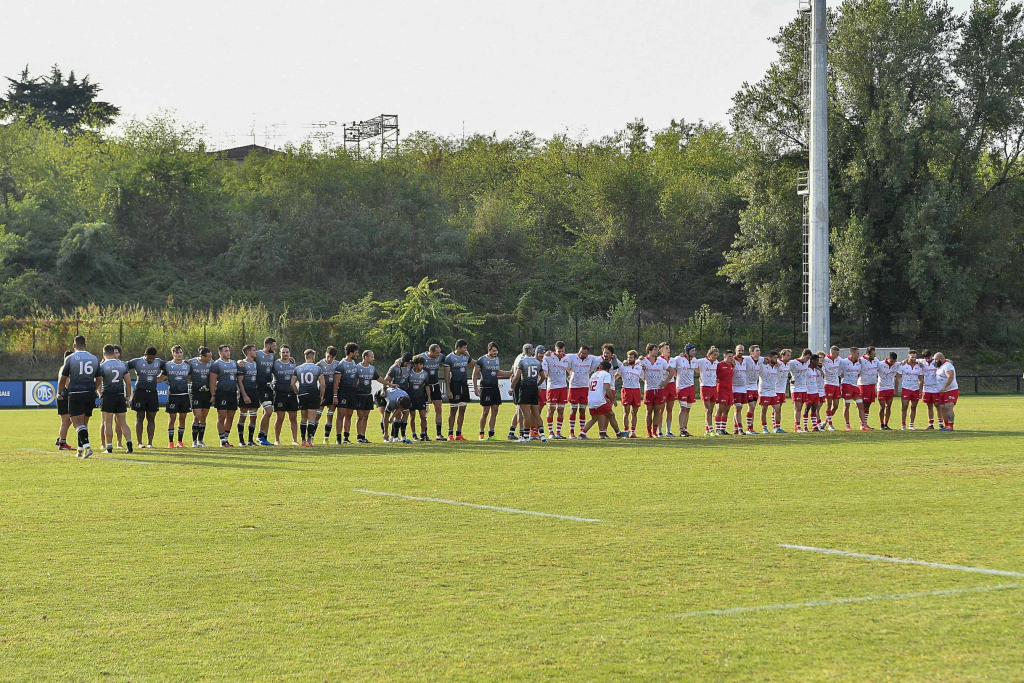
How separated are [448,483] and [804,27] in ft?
152

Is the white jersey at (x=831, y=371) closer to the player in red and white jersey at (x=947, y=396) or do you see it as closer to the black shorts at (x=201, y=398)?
the player in red and white jersey at (x=947, y=396)

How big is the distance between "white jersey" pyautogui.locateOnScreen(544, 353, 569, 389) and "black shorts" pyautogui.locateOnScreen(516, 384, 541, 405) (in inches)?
32.8

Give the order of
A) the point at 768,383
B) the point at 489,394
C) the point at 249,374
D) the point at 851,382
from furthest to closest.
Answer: the point at 851,382 → the point at 768,383 → the point at 489,394 → the point at 249,374

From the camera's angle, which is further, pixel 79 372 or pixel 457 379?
pixel 457 379

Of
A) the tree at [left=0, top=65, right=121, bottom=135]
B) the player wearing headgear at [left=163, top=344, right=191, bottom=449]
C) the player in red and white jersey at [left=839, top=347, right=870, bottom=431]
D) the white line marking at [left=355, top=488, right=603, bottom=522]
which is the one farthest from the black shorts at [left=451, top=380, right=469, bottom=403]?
the tree at [left=0, top=65, right=121, bottom=135]

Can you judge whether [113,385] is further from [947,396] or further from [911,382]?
[947,396]

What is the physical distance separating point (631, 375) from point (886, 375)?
21.8 feet

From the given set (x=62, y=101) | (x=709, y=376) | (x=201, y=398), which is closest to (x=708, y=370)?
(x=709, y=376)

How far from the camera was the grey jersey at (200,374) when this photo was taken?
70.5 feet

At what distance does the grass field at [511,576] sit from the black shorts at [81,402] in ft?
12.1

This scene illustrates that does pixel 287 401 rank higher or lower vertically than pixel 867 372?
lower

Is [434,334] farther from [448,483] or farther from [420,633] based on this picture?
[420,633]

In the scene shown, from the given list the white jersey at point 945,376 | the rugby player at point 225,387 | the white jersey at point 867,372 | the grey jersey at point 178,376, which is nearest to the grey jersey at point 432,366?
the rugby player at point 225,387

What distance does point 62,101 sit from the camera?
3147 inches
